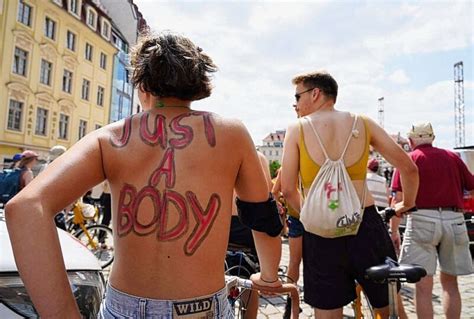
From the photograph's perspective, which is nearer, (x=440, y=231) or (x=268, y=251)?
(x=268, y=251)

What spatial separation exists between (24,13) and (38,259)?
27.8 m

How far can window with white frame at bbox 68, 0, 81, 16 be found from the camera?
91.1 ft

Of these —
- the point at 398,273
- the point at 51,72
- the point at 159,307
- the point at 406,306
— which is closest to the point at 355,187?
the point at 398,273

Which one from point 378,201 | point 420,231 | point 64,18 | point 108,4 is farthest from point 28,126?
point 420,231

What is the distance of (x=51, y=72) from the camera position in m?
26.8

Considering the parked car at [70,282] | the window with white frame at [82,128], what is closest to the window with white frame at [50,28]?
the window with white frame at [82,128]

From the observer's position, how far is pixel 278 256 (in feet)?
5.22

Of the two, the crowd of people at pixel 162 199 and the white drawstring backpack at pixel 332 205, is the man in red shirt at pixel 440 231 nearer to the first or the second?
the white drawstring backpack at pixel 332 205

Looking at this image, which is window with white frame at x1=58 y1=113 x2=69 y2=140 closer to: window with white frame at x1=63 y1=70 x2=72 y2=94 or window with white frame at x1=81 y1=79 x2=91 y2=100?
window with white frame at x1=63 y1=70 x2=72 y2=94

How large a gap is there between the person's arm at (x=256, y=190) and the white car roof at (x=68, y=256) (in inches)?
48.2

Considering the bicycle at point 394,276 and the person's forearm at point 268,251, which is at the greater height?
the person's forearm at point 268,251

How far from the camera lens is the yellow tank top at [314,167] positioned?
8.27 feet

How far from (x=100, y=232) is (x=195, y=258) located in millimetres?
6633

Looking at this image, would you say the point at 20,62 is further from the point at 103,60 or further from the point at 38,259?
the point at 38,259
